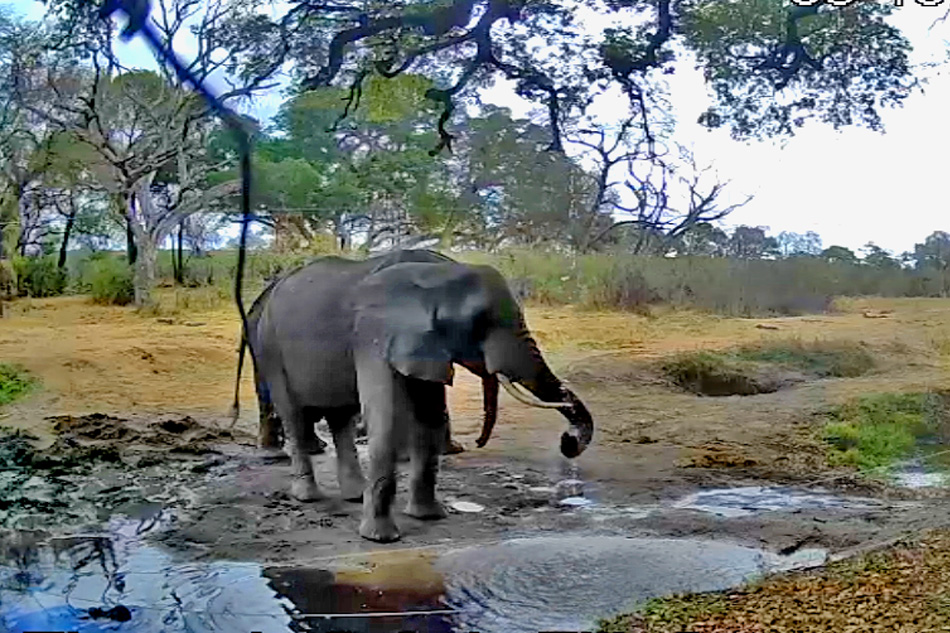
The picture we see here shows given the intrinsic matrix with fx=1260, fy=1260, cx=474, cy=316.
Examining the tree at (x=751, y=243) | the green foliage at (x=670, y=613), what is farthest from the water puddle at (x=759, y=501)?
the tree at (x=751, y=243)

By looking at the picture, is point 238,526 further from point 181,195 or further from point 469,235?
point 181,195

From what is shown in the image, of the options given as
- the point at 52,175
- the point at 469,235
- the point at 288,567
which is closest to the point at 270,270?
the point at 469,235

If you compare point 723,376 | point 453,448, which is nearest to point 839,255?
point 723,376

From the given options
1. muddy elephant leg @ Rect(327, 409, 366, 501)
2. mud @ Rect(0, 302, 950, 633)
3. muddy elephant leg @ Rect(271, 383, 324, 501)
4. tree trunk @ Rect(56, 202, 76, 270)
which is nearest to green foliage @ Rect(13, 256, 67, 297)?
tree trunk @ Rect(56, 202, 76, 270)

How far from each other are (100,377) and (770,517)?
6649 millimetres

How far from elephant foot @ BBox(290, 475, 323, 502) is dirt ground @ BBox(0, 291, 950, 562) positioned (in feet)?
0.25

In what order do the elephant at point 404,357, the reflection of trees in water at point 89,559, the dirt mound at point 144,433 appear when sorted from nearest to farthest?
the reflection of trees in water at point 89,559
the elephant at point 404,357
the dirt mound at point 144,433

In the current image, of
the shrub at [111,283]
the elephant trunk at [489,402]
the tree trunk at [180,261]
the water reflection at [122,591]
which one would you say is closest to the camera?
the water reflection at [122,591]

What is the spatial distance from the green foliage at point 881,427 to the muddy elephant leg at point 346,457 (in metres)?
3.08

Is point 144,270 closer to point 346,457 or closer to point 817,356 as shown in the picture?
point 817,356

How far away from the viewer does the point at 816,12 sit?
740cm

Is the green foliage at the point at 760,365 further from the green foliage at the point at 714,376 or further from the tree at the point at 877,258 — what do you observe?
the tree at the point at 877,258

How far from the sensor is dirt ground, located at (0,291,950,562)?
214 inches

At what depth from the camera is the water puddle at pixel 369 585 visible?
392cm
